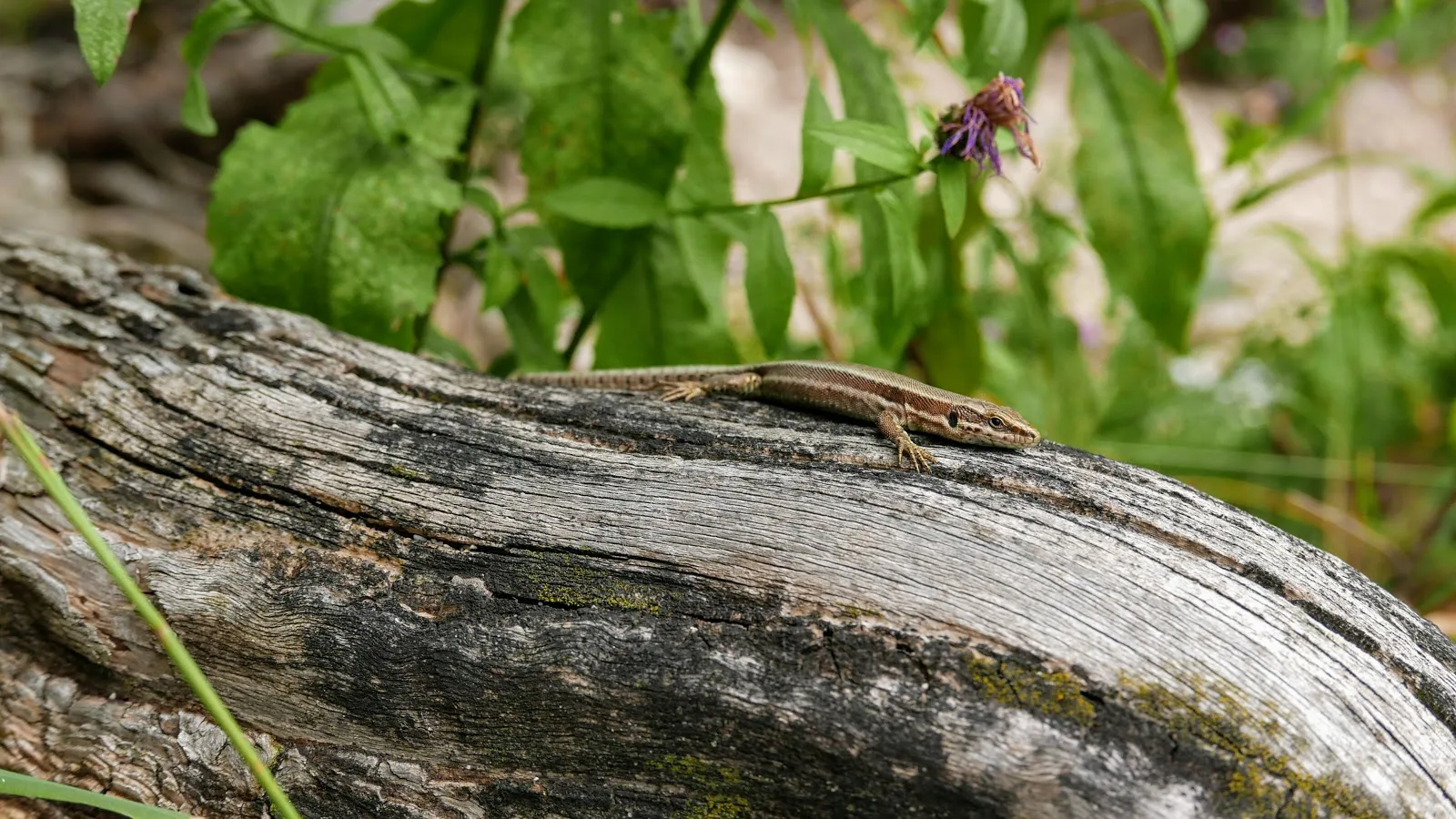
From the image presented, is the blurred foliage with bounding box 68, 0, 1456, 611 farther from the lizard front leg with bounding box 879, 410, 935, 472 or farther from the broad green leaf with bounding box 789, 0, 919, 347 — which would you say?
the lizard front leg with bounding box 879, 410, 935, 472

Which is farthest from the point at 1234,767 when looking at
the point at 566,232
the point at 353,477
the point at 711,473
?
the point at 566,232

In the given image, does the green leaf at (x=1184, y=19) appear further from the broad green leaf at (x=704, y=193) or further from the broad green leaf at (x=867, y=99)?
the broad green leaf at (x=704, y=193)

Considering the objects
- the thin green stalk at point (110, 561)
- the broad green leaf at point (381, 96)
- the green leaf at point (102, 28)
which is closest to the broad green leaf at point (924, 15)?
the broad green leaf at point (381, 96)

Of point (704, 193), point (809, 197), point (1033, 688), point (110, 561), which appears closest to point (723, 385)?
point (704, 193)

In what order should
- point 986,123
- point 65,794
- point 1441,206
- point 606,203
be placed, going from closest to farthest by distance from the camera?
point 65,794, point 986,123, point 606,203, point 1441,206

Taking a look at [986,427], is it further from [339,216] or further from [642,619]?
[339,216]

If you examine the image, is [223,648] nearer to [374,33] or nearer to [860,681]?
[860,681]
